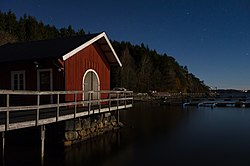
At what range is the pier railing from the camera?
28.2 ft

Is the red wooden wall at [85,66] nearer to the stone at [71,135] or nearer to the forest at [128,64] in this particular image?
the stone at [71,135]

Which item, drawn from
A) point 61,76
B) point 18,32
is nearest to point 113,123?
point 61,76

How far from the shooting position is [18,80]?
15391 millimetres

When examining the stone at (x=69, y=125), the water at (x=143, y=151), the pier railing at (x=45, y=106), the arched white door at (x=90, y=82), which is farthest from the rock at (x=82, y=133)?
the arched white door at (x=90, y=82)

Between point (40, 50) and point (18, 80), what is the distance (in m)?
2.26

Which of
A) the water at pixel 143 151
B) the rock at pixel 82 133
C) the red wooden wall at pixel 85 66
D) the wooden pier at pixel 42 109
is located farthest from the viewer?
the red wooden wall at pixel 85 66

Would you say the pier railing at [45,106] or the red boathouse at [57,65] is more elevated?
the red boathouse at [57,65]

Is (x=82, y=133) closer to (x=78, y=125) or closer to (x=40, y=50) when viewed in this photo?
(x=78, y=125)

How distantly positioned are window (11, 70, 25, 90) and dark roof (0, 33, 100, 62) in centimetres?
92

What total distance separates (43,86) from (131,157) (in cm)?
657

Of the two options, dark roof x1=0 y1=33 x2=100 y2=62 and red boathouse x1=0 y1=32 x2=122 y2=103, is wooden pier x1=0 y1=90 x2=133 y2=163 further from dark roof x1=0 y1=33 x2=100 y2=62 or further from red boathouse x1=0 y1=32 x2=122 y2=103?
dark roof x1=0 y1=33 x2=100 y2=62

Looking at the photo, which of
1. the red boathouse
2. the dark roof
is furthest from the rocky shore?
the dark roof

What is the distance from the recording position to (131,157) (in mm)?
12211

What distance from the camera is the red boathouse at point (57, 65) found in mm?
14180
